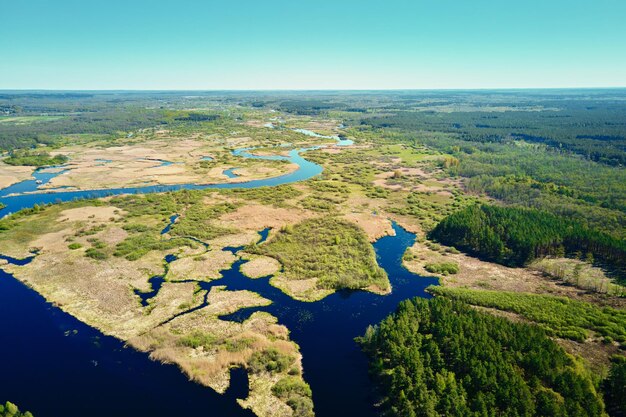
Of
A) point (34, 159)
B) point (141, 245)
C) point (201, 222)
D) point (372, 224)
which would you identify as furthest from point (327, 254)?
point (34, 159)

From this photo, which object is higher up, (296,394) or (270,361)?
(270,361)

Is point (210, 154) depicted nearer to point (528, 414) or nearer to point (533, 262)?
point (533, 262)

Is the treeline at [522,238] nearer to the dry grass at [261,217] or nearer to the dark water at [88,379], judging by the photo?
the dry grass at [261,217]

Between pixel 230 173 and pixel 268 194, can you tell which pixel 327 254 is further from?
pixel 230 173

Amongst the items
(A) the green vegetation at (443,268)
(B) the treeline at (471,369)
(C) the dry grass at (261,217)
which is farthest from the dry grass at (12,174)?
(B) the treeline at (471,369)

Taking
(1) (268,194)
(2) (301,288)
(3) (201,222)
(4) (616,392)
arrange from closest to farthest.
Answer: (4) (616,392)
(2) (301,288)
(3) (201,222)
(1) (268,194)

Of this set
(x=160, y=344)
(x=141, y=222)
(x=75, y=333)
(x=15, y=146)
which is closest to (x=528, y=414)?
(x=160, y=344)
